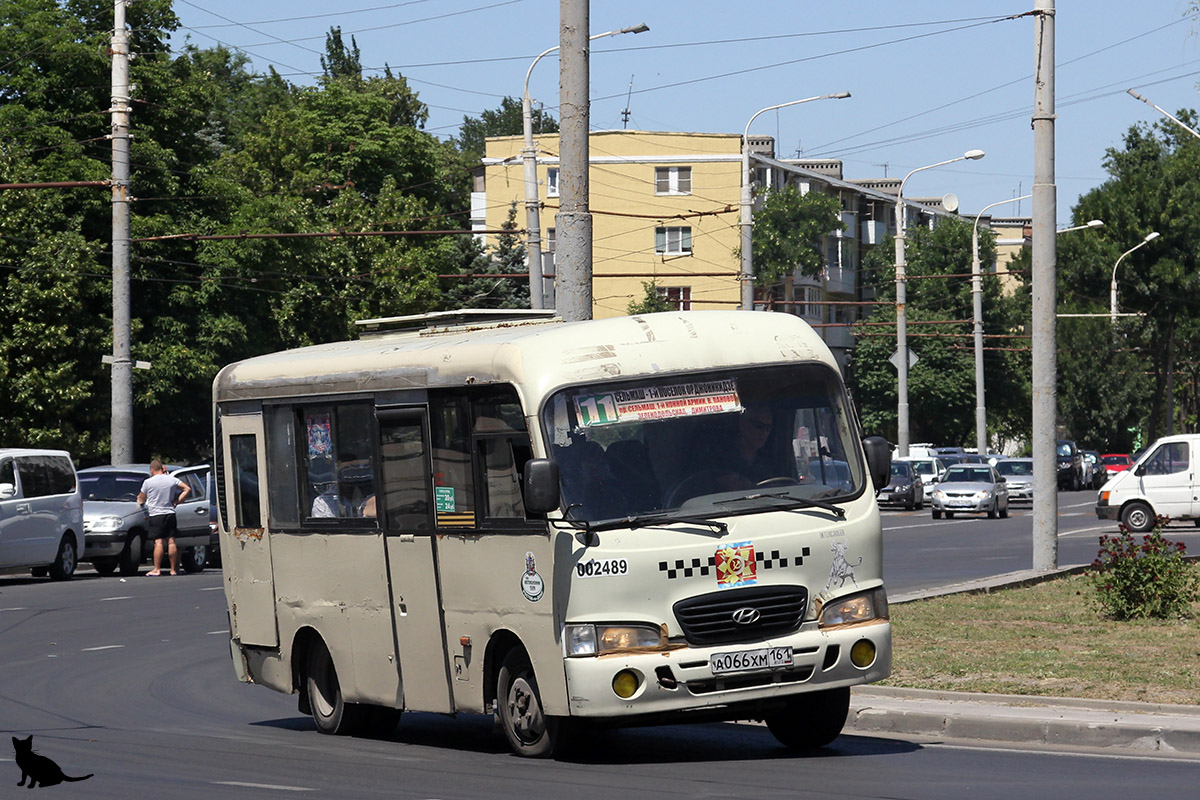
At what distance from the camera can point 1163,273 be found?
262 ft

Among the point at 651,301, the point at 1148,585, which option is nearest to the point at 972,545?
the point at 1148,585

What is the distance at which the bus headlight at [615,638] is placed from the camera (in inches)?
405

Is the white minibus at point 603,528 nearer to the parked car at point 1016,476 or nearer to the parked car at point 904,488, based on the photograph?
the parked car at point 904,488

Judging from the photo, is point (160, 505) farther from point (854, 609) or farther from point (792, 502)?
point (854, 609)

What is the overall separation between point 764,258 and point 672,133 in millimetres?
7739

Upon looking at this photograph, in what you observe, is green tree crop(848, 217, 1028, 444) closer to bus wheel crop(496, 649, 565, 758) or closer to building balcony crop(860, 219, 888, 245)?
building balcony crop(860, 219, 888, 245)

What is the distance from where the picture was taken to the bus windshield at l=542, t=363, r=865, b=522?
1065cm

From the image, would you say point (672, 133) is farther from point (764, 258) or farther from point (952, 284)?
point (952, 284)

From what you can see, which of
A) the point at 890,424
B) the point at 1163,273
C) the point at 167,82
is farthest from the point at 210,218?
the point at 890,424

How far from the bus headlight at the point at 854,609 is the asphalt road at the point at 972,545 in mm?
11692

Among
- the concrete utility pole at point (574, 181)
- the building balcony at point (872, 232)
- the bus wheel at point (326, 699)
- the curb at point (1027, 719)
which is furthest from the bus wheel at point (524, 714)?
the building balcony at point (872, 232)

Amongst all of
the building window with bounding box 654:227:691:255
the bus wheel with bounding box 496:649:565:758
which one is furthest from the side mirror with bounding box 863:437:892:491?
the building window with bounding box 654:227:691:255

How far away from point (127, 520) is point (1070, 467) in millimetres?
59052

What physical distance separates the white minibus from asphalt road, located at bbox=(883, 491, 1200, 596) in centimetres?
1142
